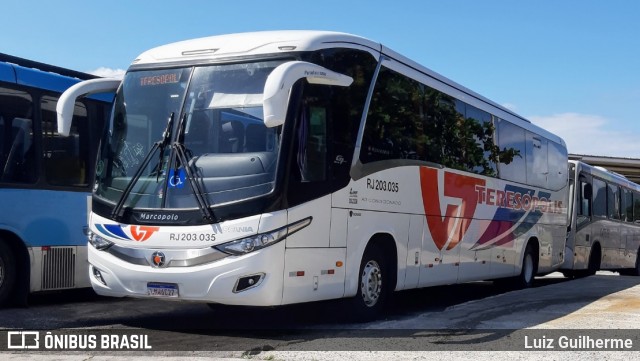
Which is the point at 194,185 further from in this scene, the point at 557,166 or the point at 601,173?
the point at 601,173

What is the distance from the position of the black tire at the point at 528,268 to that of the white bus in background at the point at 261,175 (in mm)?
6177

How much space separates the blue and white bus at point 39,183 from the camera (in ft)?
34.6

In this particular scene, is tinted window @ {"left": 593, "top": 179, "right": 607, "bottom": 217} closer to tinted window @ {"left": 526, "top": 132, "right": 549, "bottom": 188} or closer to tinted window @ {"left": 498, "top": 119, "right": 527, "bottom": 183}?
tinted window @ {"left": 526, "top": 132, "right": 549, "bottom": 188}

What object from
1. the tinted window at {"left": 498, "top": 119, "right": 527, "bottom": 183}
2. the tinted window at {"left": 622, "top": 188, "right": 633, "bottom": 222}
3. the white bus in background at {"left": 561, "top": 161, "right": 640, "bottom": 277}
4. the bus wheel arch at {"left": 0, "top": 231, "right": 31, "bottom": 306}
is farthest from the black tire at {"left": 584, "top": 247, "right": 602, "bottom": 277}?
the bus wheel arch at {"left": 0, "top": 231, "right": 31, "bottom": 306}

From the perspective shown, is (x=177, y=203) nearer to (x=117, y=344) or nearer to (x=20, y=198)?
(x=117, y=344)

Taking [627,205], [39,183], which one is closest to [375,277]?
[39,183]

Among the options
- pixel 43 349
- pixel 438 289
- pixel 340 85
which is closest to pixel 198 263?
pixel 43 349

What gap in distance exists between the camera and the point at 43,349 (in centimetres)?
788

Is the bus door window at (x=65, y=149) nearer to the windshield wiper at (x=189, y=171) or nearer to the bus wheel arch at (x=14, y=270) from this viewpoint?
the bus wheel arch at (x=14, y=270)

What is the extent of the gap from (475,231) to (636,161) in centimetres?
4522

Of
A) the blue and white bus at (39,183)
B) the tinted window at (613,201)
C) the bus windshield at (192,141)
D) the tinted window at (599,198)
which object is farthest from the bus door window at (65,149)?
the tinted window at (613,201)

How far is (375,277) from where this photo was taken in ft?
33.3

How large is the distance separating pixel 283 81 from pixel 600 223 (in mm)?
17747

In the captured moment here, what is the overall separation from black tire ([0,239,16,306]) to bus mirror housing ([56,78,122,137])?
220 centimetres
